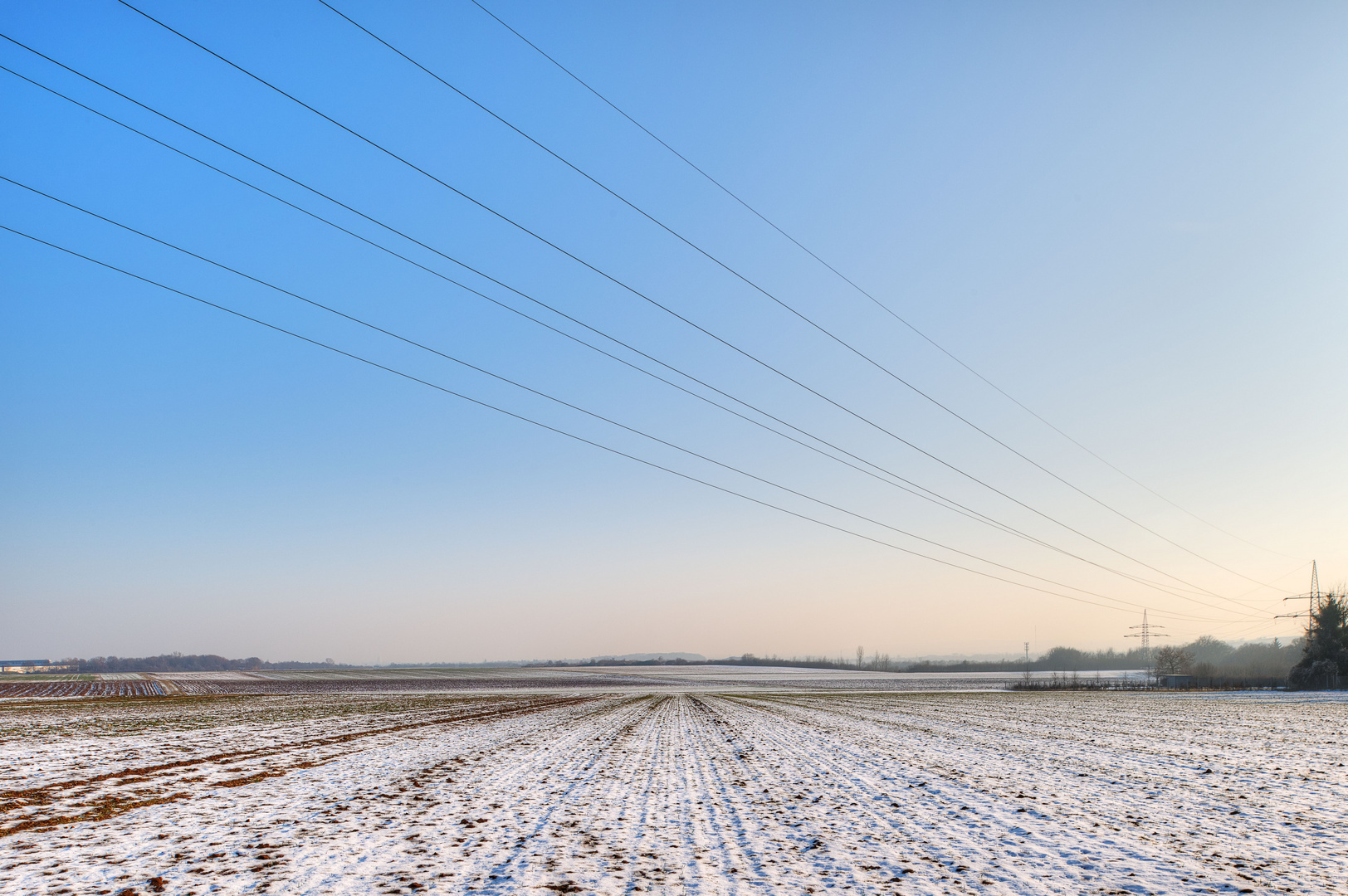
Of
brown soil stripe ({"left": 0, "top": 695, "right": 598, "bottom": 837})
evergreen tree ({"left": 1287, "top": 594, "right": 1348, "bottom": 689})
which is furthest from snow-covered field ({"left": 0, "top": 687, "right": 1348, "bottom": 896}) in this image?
evergreen tree ({"left": 1287, "top": 594, "right": 1348, "bottom": 689})

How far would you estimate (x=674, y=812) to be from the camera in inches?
521

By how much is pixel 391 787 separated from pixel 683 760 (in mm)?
8349

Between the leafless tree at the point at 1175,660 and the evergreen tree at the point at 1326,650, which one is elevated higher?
the evergreen tree at the point at 1326,650

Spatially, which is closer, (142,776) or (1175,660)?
(142,776)

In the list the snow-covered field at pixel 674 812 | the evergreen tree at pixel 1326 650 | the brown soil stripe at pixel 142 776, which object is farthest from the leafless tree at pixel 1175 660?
the brown soil stripe at pixel 142 776

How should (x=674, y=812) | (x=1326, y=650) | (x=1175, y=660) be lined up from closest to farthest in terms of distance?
(x=674, y=812), (x=1326, y=650), (x=1175, y=660)

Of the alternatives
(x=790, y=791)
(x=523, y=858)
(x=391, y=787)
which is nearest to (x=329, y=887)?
(x=523, y=858)

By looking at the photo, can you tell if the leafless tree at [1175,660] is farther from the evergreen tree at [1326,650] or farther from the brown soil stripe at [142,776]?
the brown soil stripe at [142,776]

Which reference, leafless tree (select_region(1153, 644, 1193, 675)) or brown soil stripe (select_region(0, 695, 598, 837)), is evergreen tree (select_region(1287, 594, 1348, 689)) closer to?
leafless tree (select_region(1153, 644, 1193, 675))

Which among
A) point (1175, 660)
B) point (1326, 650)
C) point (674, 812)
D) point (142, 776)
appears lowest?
point (1175, 660)

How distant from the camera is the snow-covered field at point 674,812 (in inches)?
368

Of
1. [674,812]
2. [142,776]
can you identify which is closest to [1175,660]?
[674,812]

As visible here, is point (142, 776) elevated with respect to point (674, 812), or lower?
lower

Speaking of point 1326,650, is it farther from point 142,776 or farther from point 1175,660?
point 142,776
